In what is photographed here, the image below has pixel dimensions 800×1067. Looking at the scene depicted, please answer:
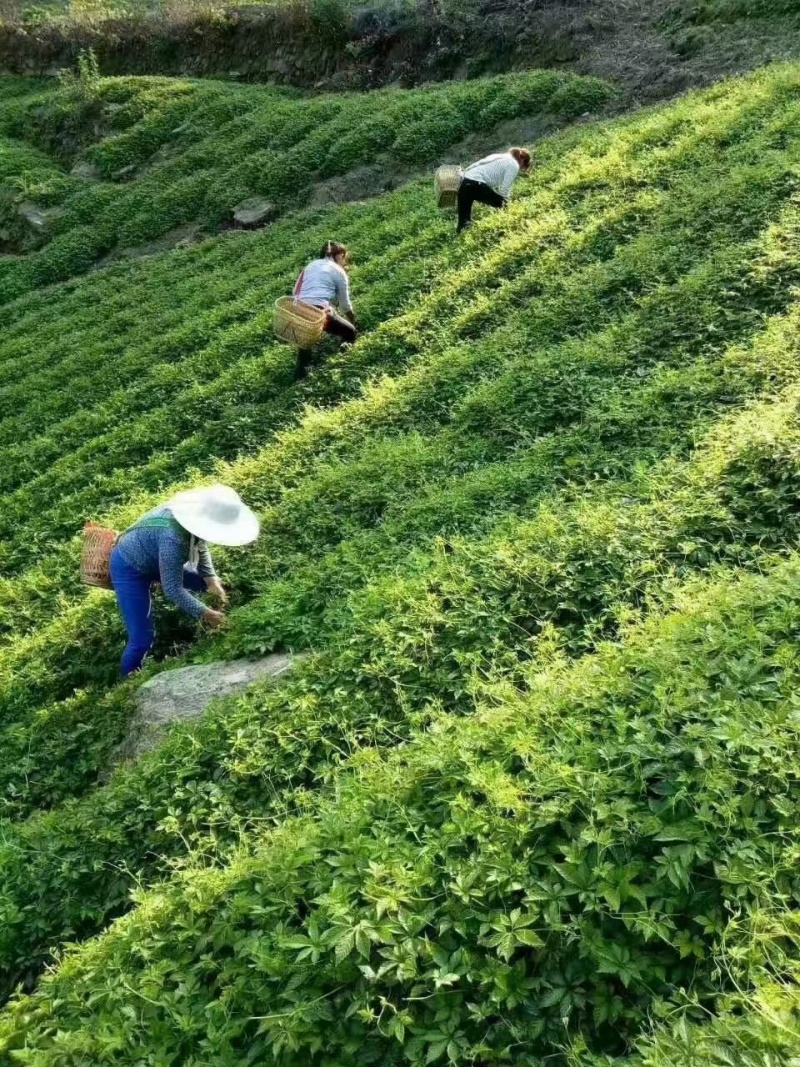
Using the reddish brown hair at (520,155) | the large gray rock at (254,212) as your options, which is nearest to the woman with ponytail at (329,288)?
the reddish brown hair at (520,155)

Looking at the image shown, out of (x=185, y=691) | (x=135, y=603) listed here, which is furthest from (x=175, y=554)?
(x=185, y=691)

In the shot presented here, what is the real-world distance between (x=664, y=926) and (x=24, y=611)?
21.4 feet

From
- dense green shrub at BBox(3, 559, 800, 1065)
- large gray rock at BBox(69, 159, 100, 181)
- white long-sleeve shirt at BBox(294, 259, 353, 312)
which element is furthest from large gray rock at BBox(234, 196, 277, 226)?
dense green shrub at BBox(3, 559, 800, 1065)

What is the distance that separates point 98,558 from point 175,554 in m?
1.01

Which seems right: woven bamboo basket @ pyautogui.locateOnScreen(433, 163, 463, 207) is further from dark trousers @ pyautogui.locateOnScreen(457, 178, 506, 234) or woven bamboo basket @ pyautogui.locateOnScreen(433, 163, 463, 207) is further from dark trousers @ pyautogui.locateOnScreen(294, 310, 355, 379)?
dark trousers @ pyautogui.locateOnScreen(294, 310, 355, 379)

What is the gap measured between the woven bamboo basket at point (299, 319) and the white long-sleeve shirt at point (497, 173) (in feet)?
11.5

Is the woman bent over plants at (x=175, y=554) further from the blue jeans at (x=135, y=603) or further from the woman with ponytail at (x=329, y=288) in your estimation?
the woman with ponytail at (x=329, y=288)

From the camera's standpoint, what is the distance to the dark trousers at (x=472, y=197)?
10.4m

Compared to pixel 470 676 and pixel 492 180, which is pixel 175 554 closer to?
pixel 470 676

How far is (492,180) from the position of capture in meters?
10.3

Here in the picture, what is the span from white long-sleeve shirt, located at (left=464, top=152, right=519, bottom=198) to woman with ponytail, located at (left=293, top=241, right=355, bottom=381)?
105 inches

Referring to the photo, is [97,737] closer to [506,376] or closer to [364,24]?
[506,376]

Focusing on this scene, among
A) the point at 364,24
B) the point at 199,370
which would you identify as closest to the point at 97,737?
the point at 199,370

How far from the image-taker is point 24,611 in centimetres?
723
